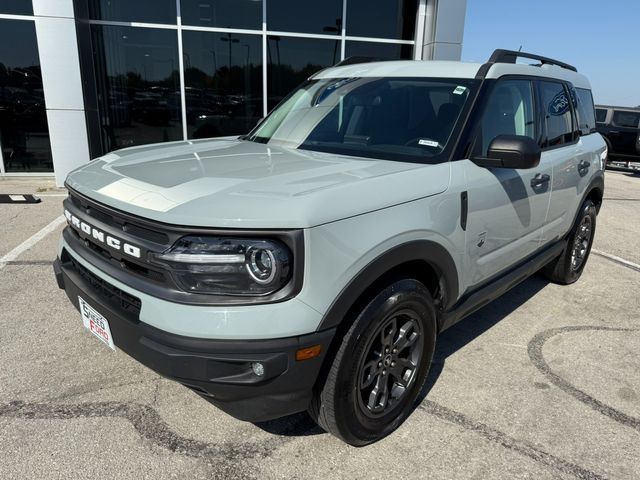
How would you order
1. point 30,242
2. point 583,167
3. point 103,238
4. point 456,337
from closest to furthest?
1. point 103,238
2. point 456,337
3. point 583,167
4. point 30,242

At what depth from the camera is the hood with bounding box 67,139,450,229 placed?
1.85 meters

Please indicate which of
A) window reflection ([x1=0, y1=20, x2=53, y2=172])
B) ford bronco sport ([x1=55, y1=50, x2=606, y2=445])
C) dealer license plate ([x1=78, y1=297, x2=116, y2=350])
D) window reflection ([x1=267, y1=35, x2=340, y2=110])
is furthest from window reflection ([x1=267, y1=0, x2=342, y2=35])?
dealer license plate ([x1=78, y1=297, x2=116, y2=350])

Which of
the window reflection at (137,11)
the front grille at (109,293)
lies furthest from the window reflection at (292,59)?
the front grille at (109,293)

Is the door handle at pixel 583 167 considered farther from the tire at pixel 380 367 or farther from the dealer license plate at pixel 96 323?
the dealer license plate at pixel 96 323

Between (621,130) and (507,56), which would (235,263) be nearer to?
(507,56)

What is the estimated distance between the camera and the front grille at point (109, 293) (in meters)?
2.05

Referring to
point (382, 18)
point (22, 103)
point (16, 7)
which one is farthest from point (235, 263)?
point (382, 18)

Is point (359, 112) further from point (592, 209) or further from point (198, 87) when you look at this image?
point (198, 87)

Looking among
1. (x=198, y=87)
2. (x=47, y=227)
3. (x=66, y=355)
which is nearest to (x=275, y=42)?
(x=198, y=87)

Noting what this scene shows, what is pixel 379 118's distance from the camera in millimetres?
2998

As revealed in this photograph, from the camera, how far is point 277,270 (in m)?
1.82

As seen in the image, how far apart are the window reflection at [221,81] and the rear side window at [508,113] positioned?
7.58 metres

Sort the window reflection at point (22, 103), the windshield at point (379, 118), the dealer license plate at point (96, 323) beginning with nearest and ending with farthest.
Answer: the dealer license plate at point (96, 323)
the windshield at point (379, 118)
the window reflection at point (22, 103)

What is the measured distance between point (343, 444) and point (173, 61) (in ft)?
29.7
